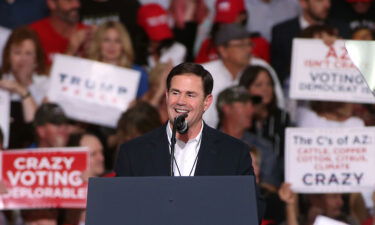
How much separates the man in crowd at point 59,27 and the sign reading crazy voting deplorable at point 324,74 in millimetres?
1753

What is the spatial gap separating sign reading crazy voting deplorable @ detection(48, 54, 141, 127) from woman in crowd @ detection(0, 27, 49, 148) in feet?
0.58

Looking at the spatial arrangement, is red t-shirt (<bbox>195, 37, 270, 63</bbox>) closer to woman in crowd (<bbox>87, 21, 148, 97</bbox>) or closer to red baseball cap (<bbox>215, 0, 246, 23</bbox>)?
red baseball cap (<bbox>215, 0, 246, 23</bbox>)

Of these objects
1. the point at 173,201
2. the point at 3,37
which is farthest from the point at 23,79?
the point at 173,201

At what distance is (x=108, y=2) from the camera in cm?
855

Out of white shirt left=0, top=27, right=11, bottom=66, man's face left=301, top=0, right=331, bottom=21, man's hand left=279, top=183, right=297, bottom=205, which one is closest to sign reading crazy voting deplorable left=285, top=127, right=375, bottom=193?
man's hand left=279, top=183, right=297, bottom=205

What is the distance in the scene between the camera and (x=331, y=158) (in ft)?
24.2

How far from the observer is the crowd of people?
7477mm

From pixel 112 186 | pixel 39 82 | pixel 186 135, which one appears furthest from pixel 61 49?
pixel 112 186

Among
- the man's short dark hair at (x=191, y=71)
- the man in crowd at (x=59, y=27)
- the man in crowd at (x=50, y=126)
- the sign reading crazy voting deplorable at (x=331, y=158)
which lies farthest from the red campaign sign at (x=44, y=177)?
the man's short dark hair at (x=191, y=71)

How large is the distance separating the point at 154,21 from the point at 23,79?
4.01 ft

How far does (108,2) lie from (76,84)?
3.11 ft

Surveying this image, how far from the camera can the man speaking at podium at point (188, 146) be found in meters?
4.39

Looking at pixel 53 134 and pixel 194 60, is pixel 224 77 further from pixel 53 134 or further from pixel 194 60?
pixel 53 134

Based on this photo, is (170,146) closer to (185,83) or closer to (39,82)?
(185,83)
